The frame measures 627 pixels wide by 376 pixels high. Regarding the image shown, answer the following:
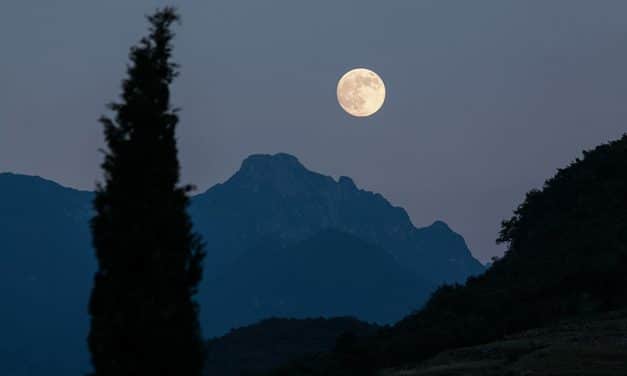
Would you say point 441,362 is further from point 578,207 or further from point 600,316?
point 578,207

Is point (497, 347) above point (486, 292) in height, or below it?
below

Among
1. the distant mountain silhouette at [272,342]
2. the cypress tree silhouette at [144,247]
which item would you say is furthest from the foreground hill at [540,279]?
the distant mountain silhouette at [272,342]

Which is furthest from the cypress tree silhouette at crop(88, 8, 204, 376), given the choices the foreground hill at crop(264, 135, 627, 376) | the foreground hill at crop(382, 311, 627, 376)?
the foreground hill at crop(264, 135, 627, 376)

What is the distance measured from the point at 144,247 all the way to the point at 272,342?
132m

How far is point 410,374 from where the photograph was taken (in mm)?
48906

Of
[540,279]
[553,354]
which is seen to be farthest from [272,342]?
[553,354]

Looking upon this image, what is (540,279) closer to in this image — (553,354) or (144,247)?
(553,354)

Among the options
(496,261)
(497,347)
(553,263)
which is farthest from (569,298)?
(496,261)

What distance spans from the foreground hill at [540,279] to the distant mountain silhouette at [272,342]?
132 ft

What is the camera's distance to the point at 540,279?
80750 millimetres

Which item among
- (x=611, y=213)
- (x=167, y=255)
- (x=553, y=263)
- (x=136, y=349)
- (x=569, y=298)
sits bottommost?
(x=136, y=349)

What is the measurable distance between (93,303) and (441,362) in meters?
33.0

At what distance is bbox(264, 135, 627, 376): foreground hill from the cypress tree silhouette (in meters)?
37.6

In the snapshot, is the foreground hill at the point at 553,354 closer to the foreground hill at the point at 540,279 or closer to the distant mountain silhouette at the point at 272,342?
the foreground hill at the point at 540,279
